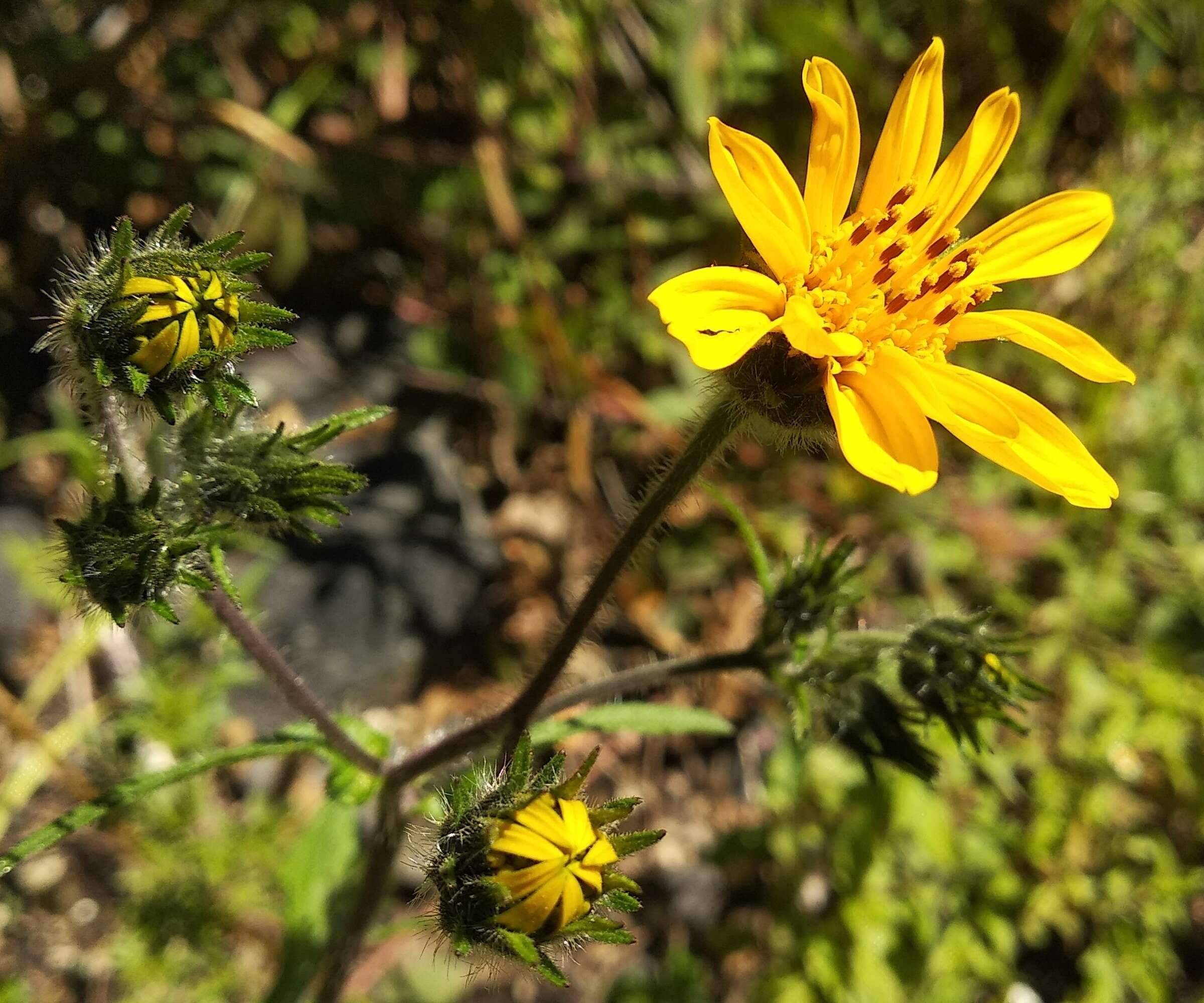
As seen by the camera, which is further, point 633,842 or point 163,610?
point 163,610

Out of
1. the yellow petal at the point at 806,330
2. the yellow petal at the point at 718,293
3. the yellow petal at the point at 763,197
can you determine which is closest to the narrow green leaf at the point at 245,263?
the yellow petal at the point at 718,293

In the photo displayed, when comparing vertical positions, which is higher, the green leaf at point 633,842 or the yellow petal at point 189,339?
the yellow petal at point 189,339

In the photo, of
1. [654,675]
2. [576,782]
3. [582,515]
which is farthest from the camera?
[582,515]

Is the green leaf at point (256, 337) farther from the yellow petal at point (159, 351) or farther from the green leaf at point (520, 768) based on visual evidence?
the green leaf at point (520, 768)

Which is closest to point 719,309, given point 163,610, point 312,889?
point 163,610

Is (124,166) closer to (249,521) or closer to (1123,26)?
(249,521)

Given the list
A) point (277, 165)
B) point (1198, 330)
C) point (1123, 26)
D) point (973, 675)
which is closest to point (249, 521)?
point (973, 675)

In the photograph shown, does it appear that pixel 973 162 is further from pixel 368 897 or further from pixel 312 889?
pixel 312 889
